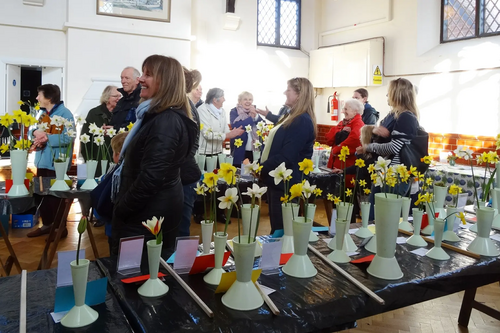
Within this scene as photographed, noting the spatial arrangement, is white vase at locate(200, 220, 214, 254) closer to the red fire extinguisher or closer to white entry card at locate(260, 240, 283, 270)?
white entry card at locate(260, 240, 283, 270)

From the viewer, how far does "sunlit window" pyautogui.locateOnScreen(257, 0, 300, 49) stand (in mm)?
8266

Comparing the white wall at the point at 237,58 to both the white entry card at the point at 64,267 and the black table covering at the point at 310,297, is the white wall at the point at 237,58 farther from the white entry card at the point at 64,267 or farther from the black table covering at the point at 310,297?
the white entry card at the point at 64,267

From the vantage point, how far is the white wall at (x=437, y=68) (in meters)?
5.66

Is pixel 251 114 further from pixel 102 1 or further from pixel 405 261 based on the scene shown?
pixel 405 261

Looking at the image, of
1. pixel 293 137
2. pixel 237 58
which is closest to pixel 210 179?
pixel 293 137

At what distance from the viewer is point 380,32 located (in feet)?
23.8

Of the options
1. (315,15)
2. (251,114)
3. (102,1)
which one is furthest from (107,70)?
(315,15)

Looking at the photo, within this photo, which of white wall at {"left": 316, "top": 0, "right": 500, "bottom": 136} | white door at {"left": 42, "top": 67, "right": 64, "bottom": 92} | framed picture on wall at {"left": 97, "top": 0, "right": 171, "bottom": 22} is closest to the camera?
white wall at {"left": 316, "top": 0, "right": 500, "bottom": 136}

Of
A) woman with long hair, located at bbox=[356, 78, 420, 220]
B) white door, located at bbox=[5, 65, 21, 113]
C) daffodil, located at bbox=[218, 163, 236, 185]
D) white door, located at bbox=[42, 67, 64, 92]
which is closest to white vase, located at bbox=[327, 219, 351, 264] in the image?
daffodil, located at bbox=[218, 163, 236, 185]

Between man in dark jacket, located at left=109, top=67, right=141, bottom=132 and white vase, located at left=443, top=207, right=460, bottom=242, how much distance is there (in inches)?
94.6

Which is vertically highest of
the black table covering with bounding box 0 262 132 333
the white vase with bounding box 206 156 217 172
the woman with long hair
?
the woman with long hair

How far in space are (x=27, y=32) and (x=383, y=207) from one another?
6247 mm

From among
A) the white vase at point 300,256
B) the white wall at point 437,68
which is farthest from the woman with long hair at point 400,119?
the white wall at point 437,68

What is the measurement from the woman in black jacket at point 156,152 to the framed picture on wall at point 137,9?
5019 mm
